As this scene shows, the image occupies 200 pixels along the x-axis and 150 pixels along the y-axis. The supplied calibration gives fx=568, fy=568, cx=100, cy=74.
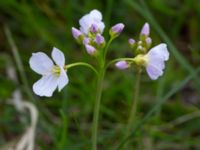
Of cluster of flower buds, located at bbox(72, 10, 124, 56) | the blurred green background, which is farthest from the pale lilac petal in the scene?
the blurred green background

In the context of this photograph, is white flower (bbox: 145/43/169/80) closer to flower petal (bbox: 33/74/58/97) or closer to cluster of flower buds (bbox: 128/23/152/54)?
cluster of flower buds (bbox: 128/23/152/54)

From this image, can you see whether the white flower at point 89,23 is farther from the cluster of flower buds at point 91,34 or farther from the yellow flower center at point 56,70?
the yellow flower center at point 56,70

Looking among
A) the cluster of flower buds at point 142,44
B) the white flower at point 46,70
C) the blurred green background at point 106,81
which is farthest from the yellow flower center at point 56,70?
the blurred green background at point 106,81

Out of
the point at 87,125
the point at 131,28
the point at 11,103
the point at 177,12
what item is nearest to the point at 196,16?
the point at 177,12

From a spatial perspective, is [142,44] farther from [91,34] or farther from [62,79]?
[62,79]

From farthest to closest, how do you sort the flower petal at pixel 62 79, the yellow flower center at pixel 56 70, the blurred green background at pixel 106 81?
the blurred green background at pixel 106 81, the yellow flower center at pixel 56 70, the flower petal at pixel 62 79

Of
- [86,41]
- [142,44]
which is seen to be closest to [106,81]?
[142,44]

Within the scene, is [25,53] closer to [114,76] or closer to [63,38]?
[63,38]
